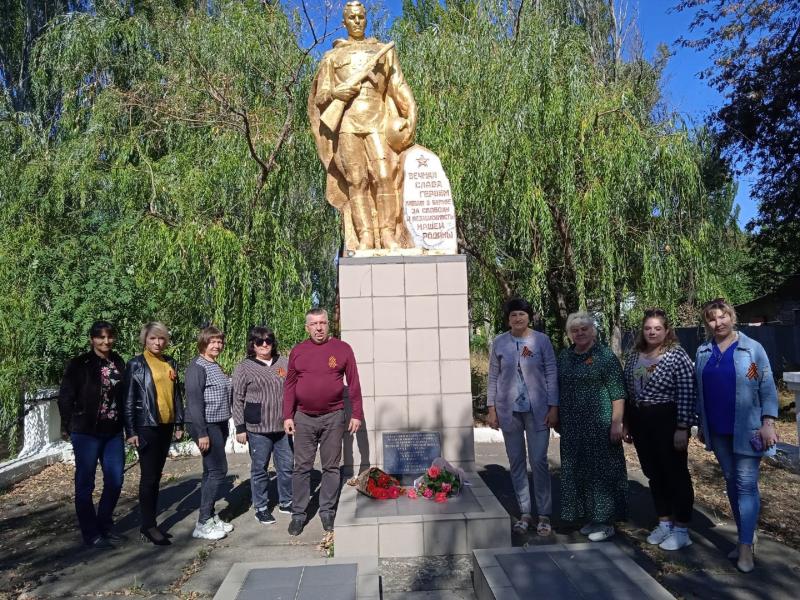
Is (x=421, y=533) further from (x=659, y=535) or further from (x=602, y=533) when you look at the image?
(x=659, y=535)

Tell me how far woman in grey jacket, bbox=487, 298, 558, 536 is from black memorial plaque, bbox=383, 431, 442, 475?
0.67 metres

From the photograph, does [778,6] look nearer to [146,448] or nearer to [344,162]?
[344,162]

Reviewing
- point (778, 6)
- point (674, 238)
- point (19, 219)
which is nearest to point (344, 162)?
point (674, 238)

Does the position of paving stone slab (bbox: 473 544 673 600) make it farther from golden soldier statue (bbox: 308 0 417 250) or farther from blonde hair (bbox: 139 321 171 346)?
golden soldier statue (bbox: 308 0 417 250)

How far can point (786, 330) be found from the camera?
1598cm

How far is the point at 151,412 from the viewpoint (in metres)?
4.46

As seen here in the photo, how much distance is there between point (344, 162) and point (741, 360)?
3.42 meters

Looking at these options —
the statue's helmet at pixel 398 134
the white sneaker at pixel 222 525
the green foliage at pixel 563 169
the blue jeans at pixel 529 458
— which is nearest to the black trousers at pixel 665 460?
the blue jeans at pixel 529 458

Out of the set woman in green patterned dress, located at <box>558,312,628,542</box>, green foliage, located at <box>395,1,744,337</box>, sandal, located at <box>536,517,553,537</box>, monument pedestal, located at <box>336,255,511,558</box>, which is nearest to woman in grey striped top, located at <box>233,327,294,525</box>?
monument pedestal, located at <box>336,255,511,558</box>

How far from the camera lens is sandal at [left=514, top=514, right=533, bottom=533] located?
4535 mm

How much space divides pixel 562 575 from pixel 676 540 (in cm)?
156

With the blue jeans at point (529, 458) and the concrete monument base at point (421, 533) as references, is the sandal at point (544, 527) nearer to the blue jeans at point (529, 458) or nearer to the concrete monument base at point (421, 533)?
the blue jeans at point (529, 458)

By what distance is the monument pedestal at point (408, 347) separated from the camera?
524 cm

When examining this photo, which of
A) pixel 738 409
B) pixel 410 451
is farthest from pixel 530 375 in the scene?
pixel 738 409
